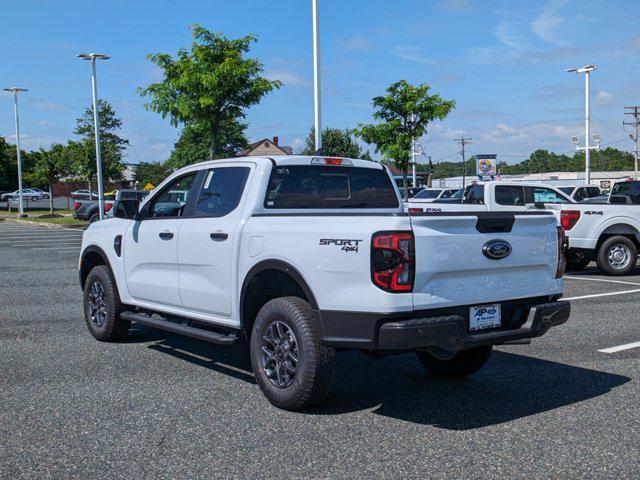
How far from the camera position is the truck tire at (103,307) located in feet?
23.5

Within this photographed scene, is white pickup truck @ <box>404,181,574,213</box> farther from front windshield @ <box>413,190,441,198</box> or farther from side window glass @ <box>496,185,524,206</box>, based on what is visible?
front windshield @ <box>413,190,441,198</box>

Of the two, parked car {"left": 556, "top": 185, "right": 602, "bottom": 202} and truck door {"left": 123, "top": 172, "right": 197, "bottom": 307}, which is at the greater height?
parked car {"left": 556, "top": 185, "right": 602, "bottom": 202}

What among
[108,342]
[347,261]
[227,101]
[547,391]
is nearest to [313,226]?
[347,261]

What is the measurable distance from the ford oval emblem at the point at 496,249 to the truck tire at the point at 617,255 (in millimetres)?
9136

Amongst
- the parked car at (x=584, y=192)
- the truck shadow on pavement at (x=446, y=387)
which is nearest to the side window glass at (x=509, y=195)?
the truck shadow on pavement at (x=446, y=387)

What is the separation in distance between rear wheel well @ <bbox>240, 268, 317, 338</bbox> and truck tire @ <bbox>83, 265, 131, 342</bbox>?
2253mm

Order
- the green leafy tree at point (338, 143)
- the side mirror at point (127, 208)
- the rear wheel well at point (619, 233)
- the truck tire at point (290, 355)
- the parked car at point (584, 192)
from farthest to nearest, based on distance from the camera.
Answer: the green leafy tree at point (338, 143), the parked car at point (584, 192), the rear wheel well at point (619, 233), the side mirror at point (127, 208), the truck tire at point (290, 355)

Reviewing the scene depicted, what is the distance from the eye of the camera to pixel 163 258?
6324mm

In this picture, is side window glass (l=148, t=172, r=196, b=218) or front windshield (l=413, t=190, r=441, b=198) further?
front windshield (l=413, t=190, r=441, b=198)

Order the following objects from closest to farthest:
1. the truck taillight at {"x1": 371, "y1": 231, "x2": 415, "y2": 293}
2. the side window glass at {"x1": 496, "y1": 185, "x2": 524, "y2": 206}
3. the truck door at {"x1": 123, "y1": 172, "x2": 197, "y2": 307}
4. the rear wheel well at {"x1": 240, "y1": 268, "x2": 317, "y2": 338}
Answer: the truck taillight at {"x1": 371, "y1": 231, "x2": 415, "y2": 293} < the rear wheel well at {"x1": 240, "y1": 268, "x2": 317, "y2": 338} < the truck door at {"x1": 123, "y1": 172, "x2": 197, "y2": 307} < the side window glass at {"x1": 496, "y1": 185, "x2": 524, "y2": 206}

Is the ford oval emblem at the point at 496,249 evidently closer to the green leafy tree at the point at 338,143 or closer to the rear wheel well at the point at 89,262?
the rear wheel well at the point at 89,262

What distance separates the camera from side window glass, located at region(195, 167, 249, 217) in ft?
18.9

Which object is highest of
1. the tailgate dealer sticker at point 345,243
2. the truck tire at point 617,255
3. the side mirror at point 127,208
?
the side mirror at point 127,208

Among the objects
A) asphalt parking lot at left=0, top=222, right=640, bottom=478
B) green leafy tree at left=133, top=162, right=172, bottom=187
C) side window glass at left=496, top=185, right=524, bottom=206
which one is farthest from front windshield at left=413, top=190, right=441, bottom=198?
green leafy tree at left=133, top=162, right=172, bottom=187
